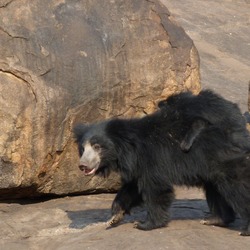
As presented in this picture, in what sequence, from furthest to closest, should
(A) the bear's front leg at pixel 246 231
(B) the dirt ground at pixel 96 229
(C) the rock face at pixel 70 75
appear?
(C) the rock face at pixel 70 75
(A) the bear's front leg at pixel 246 231
(B) the dirt ground at pixel 96 229

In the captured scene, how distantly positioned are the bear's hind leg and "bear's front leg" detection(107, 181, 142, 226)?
0.60 m

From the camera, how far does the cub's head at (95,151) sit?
6.52 metres

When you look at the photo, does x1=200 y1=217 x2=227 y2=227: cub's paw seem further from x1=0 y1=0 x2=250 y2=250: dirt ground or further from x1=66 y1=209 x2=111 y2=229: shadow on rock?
x1=66 y1=209 x2=111 y2=229: shadow on rock

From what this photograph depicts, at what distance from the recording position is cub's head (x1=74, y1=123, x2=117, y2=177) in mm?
6516

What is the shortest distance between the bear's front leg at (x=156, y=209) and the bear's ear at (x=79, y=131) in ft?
2.49

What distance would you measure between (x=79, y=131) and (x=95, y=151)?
0.86 ft

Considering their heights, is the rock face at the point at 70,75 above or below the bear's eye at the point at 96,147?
above

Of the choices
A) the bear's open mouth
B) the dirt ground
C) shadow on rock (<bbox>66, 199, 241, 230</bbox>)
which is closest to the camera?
the dirt ground

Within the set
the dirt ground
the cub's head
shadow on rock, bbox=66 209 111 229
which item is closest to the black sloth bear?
the cub's head

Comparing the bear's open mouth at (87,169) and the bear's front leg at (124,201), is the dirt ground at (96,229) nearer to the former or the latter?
the bear's front leg at (124,201)

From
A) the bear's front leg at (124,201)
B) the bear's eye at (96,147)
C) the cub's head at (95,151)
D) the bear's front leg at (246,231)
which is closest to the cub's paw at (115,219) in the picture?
the bear's front leg at (124,201)

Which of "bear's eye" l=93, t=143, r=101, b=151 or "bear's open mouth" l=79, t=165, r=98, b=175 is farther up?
"bear's eye" l=93, t=143, r=101, b=151

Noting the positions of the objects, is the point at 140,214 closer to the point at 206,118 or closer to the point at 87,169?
the point at 87,169

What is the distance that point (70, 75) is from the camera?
7.34 metres
